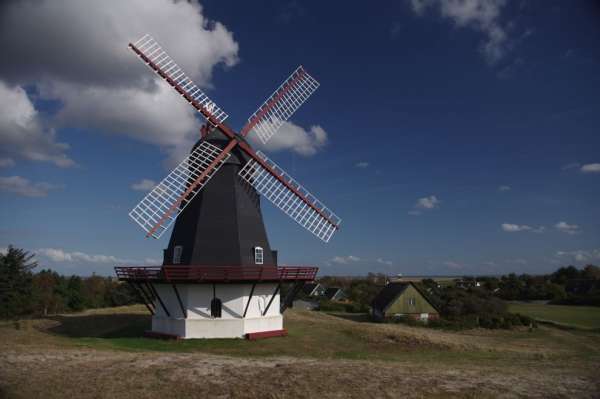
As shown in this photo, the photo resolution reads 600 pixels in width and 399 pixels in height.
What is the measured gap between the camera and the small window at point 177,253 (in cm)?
2093

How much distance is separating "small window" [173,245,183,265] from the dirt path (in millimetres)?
6595

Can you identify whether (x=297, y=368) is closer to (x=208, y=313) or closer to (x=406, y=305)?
(x=208, y=313)

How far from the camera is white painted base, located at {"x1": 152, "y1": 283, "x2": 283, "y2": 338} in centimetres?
1975

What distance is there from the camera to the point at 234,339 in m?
19.5

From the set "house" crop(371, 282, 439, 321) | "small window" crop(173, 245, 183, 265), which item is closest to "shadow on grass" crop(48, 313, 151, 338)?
"small window" crop(173, 245, 183, 265)

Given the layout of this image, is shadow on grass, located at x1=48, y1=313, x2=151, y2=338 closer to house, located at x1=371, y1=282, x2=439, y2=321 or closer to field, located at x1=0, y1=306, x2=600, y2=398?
field, located at x1=0, y1=306, x2=600, y2=398

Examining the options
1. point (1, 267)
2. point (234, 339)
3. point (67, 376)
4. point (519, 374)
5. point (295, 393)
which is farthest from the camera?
point (1, 267)

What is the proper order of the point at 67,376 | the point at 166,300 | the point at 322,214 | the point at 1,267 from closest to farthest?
the point at 67,376 < the point at 166,300 < the point at 322,214 < the point at 1,267

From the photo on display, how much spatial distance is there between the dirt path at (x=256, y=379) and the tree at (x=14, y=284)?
32324 mm

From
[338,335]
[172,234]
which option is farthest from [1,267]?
[338,335]

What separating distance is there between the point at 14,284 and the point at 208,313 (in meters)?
32.6

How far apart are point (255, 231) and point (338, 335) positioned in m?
6.40

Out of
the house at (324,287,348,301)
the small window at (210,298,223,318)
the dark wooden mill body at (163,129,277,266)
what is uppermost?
the dark wooden mill body at (163,129,277,266)

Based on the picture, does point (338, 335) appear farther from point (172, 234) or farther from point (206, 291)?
point (172, 234)
